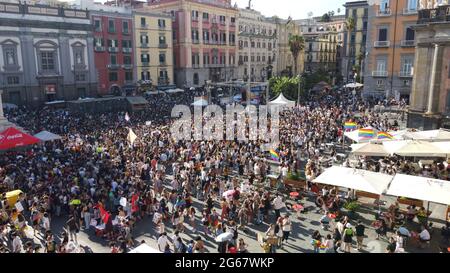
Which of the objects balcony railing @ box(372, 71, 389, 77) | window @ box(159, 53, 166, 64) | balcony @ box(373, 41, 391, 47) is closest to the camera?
balcony @ box(373, 41, 391, 47)

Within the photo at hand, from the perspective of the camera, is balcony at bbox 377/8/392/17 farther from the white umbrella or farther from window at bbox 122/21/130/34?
the white umbrella

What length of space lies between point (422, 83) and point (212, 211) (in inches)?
973

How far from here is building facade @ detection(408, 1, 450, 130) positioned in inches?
1143

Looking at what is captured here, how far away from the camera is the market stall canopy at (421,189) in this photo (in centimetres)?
1348

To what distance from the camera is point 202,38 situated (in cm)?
6681

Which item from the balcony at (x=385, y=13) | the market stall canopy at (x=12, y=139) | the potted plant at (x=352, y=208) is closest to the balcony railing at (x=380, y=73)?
the balcony at (x=385, y=13)

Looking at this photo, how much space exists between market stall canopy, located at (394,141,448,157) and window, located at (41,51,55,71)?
1659 inches

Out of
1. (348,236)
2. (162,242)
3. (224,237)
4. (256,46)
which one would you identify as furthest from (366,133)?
(256,46)

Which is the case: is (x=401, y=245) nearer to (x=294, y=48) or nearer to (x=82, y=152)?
(x=82, y=152)

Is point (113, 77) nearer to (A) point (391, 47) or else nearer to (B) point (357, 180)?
(A) point (391, 47)

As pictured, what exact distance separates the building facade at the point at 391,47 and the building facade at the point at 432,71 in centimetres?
1532

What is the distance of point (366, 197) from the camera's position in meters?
17.7
